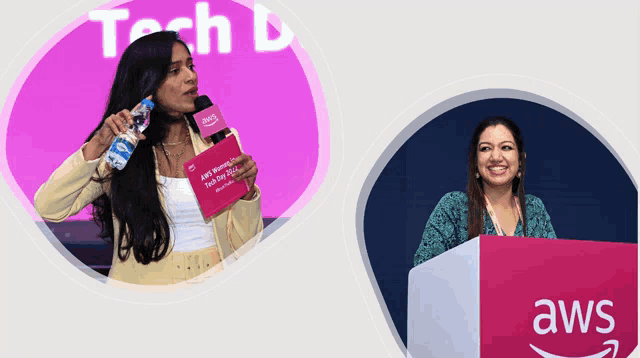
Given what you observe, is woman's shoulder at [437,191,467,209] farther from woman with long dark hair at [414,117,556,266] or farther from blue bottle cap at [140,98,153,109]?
blue bottle cap at [140,98,153,109]

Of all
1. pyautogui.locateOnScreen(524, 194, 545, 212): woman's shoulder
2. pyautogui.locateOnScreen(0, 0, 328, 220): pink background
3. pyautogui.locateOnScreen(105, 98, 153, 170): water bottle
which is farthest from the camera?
pyautogui.locateOnScreen(524, 194, 545, 212): woman's shoulder

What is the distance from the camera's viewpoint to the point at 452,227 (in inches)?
92.4

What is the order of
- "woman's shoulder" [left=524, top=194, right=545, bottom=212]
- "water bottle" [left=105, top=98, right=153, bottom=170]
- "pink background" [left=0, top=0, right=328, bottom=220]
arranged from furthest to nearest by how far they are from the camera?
1. "woman's shoulder" [left=524, top=194, right=545, bottom=212]
2. "pink background" [left=0, top=0, right=328, bottom=220]
3. "water bottle" [left=105, top=98, right=153, bottom=170]

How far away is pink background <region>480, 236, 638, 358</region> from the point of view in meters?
1.66

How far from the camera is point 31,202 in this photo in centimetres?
227

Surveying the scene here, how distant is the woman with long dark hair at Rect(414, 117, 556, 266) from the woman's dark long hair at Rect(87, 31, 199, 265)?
2.91 feet

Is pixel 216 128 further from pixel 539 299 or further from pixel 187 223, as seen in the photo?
pixel 539 299

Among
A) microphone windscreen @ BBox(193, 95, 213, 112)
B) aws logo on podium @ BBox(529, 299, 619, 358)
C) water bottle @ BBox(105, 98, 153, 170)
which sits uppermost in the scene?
microphone windscreen @ BBox(193, 95, 213, 112)

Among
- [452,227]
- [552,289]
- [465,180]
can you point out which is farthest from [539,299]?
[465,180]

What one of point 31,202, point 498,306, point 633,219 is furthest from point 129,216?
point 633,219

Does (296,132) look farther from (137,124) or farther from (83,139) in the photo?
(83,139)

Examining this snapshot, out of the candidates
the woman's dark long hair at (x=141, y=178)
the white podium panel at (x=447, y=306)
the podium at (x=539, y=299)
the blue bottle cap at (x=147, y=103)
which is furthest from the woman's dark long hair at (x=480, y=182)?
the blue bottle cap at (x=147, y=103)

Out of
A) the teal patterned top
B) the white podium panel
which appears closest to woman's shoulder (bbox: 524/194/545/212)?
the teal patterned top

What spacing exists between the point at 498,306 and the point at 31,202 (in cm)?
155
